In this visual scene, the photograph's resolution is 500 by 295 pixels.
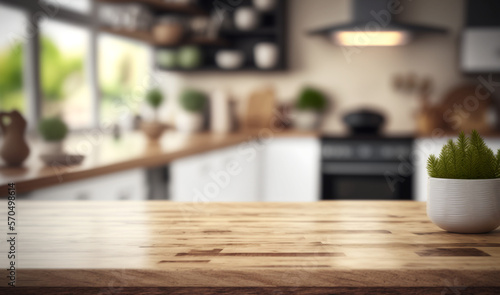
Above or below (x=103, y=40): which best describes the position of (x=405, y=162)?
below

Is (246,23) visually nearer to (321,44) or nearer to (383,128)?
(321,44)

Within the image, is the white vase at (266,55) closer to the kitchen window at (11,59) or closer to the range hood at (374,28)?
the range hood at (374,28)

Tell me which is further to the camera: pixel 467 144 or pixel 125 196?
pixel 125 196

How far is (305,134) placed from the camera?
410cm

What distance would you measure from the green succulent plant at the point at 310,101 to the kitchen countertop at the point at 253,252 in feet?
11.3

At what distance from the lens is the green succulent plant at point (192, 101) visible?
414cm

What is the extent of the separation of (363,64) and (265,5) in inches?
39.3

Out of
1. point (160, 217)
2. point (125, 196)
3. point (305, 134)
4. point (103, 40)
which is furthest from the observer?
point (305, 134)

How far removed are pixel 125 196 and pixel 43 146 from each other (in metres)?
0.46

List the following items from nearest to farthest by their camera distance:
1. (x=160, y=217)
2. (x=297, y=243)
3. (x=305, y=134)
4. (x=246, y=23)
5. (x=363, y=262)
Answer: (x=363, y=262)
(x=297, y=243)
(x=160, y=217)
(x=305, y=134)
(x=246, y=23)

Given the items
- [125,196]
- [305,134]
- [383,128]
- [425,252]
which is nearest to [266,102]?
[305,134]

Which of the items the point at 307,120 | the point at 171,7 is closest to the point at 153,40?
the point at 171,7

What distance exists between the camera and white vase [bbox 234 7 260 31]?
457cm

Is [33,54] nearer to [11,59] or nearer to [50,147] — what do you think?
[11,59]
